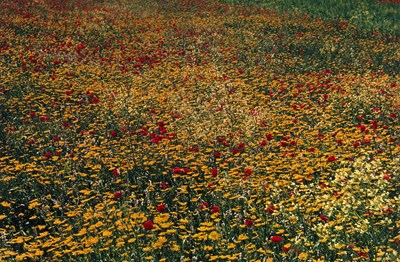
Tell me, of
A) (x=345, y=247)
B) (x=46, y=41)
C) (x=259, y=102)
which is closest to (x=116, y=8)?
(x=46, y=41)

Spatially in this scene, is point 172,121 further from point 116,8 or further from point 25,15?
point 116,8

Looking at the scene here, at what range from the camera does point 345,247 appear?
13.6 ft

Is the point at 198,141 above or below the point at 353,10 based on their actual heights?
above

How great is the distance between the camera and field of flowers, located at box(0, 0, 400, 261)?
444cm

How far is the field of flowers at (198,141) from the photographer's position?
4441mm

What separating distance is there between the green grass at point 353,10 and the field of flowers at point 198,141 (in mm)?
1208

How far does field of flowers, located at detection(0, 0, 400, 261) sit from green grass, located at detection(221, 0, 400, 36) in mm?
1208

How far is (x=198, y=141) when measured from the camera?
21.6 ft

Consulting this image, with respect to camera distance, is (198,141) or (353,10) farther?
(353,10)

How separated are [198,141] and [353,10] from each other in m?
12.7

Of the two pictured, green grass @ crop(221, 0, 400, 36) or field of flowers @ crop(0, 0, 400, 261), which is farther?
green grass @ crop(221, 0, 400, 36)

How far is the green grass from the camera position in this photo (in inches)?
593

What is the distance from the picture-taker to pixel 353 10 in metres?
16.9

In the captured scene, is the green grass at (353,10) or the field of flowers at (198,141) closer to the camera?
the field of flowers at (198,141)
